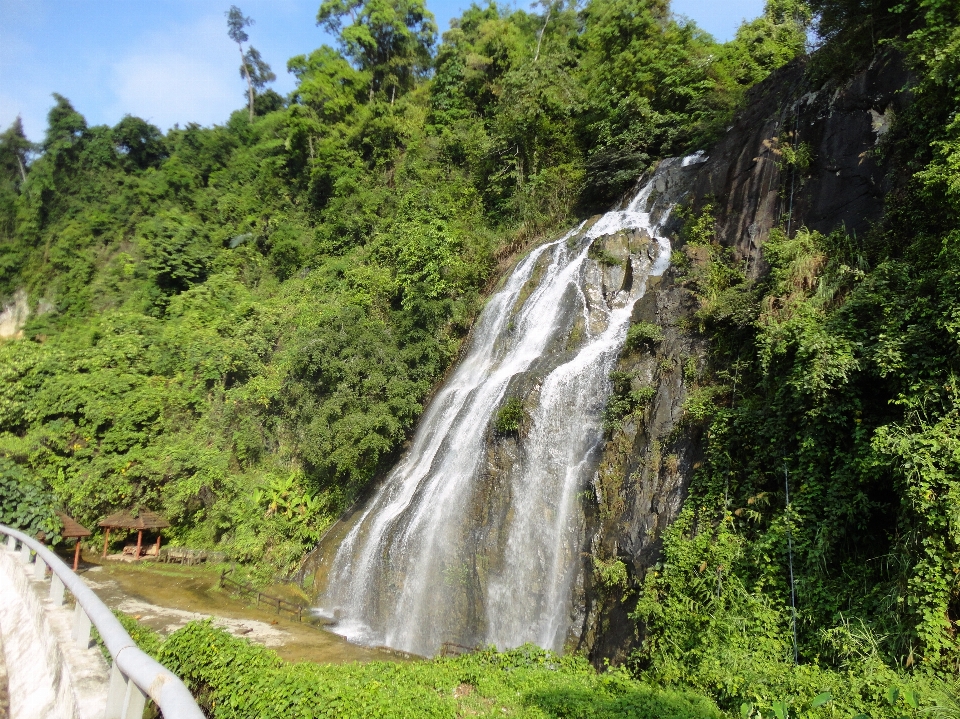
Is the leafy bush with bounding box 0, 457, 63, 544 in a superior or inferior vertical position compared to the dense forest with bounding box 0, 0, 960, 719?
inferior

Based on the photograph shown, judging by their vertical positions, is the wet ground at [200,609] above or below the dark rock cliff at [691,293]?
below

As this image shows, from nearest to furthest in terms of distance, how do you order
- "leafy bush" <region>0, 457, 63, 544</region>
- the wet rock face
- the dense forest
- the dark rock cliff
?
1. the dense forest
2. the wet rock face
3. the dark rock cliff
4. "leafy bush" <region>0, 457, 63, 544</region>

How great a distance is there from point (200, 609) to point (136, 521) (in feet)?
18.7

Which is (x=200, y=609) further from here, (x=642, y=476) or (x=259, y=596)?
(x=642, y=476)

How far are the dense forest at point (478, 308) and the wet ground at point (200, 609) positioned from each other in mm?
1557

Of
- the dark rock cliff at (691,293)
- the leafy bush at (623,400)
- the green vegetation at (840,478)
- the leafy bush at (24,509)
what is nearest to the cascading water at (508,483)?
the leafy bush at (623,400)

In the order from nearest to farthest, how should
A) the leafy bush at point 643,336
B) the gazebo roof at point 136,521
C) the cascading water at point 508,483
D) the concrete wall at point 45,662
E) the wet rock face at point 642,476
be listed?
the concrete wall at point 45,662, the wet rock face at point 642,476, the cascading water at point 508,483, the leafy bush at point 643,336, the gazebo roof at point 136,521

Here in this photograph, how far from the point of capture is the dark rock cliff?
31.0 feet

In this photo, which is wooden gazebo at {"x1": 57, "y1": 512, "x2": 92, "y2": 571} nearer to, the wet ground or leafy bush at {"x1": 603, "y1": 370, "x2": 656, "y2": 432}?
the wet ground

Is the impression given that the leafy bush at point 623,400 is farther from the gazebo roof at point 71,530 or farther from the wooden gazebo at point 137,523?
the wooden gazebo at point 137,523

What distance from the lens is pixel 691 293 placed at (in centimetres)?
1205

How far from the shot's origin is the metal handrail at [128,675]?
2237 mm

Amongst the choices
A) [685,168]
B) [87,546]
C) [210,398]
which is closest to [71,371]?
[210,398]

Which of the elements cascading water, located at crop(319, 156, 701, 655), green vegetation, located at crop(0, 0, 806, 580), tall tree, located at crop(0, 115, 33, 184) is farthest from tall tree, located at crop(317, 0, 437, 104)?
tall tree, located at crop(0, 115, 33, 184)
